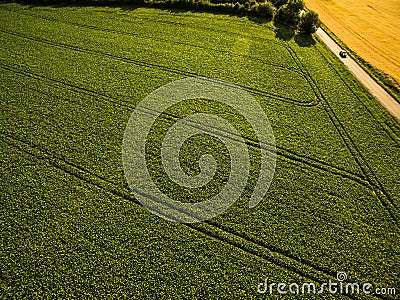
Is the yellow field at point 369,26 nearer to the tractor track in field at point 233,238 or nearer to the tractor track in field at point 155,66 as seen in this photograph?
the tractor track in field at point 155,66

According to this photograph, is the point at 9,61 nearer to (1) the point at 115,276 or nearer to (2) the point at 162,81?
(2) the point at 162,81

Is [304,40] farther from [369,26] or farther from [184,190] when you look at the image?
[184,190]

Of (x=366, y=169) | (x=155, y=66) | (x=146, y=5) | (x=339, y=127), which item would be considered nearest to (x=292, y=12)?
(x=155, y=66)

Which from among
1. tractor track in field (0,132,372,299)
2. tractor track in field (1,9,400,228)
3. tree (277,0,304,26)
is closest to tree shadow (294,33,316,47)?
tractor track in field (1,9,400,228)

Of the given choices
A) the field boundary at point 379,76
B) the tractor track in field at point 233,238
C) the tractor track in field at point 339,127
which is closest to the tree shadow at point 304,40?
the tractor track in field at point 339,127

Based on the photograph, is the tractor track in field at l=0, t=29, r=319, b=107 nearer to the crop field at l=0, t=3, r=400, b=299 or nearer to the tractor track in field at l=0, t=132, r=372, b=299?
the crop field at l=0, t=3, r=400, b=299

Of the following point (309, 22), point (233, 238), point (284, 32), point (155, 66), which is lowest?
point (233, 238)

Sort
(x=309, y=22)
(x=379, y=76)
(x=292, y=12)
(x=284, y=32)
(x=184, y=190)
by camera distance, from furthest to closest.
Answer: (x=292, y=12) → (x=284, y=32) → (x=309, y=22) → (x=379, y=76) → (x=184, y=190)
